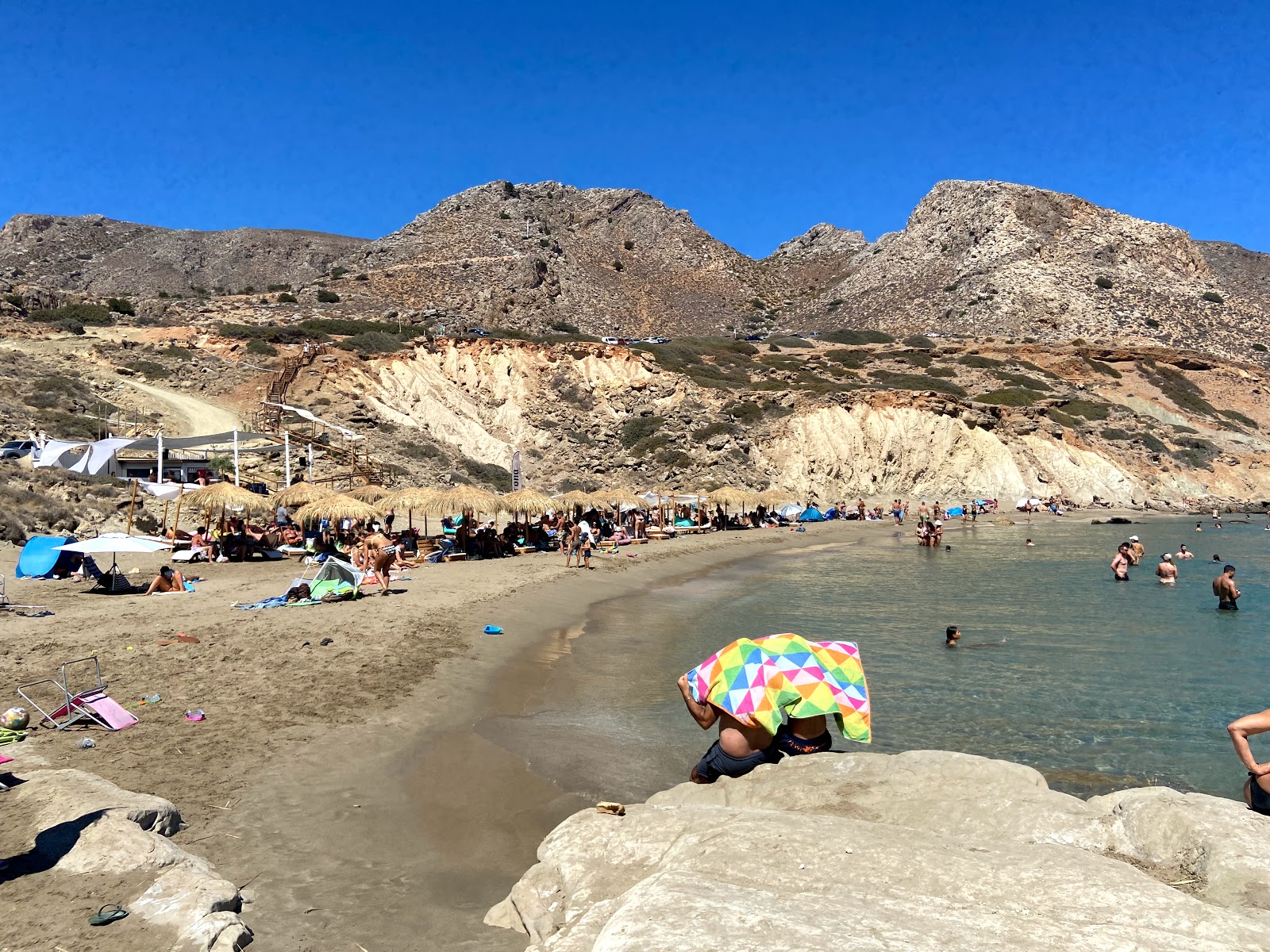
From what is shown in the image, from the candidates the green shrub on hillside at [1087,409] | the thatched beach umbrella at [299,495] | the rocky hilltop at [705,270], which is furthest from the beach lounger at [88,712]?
the rocky hilltop at [705,270]

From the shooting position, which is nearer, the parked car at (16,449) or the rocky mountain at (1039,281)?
the parked car at (16,449)

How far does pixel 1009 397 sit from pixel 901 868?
5368 centimetres

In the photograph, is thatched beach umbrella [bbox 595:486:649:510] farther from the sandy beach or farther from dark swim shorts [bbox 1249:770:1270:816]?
dark swim shorts [bbox 1249:770:1270:816]

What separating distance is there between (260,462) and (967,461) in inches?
1372

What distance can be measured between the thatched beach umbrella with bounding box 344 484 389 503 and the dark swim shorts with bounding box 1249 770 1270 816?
1948 centimetres

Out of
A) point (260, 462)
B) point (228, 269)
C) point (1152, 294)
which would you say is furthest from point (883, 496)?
point (228, 269)

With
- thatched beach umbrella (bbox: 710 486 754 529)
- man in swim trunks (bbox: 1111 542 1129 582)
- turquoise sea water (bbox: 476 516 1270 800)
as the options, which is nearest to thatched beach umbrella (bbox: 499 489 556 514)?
turquoise sea water (bbox: 476 516 1270 800)

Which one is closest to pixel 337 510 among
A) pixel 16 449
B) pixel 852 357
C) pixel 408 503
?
pixel 408 503

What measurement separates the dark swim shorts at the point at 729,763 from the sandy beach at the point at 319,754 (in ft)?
4.35

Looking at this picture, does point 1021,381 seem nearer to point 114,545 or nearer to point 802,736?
point 114,545

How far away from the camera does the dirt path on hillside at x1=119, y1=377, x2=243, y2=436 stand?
32.1 m

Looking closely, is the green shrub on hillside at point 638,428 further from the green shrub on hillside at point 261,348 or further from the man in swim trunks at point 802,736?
the man in swim trunks at point 802,736

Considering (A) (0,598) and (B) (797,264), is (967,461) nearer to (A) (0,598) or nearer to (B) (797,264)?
(A) (0,598)

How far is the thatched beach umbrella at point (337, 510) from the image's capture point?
19750 millimetres
